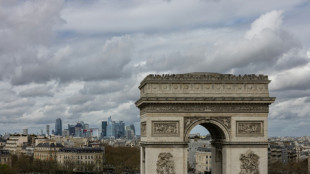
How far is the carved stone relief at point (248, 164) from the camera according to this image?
30.3 meters

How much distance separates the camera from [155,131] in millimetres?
29938

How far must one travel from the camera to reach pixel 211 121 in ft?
99.3

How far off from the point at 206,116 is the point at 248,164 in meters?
3.60

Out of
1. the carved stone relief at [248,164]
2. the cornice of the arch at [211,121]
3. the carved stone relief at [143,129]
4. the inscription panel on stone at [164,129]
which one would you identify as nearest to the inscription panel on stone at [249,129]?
the cornice of the arch at [211,121]

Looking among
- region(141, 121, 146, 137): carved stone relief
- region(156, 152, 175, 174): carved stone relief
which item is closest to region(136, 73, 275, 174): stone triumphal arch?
region(156, 152, 175, 174): carved stone relief

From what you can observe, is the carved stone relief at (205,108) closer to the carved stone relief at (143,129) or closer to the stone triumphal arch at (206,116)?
the stone triumphal arch at (206,116)

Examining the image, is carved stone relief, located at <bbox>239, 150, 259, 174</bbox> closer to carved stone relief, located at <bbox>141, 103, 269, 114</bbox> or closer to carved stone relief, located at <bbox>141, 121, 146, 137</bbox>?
carved stone relief, located at <bbox>141, 103, 269, 114</bbox>

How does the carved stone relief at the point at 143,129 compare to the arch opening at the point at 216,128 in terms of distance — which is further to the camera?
the carved stone relief at the point at 143,129

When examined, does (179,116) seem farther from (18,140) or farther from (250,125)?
(18,140)

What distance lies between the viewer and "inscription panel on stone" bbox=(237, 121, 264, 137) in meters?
30.5

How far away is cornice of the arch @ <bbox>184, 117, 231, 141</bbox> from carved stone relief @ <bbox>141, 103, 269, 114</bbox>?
40 cm

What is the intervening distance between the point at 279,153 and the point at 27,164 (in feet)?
156

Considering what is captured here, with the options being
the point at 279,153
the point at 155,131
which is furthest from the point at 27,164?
the point at 155,131

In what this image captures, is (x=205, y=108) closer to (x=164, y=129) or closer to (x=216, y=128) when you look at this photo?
(x=216, y=128)
